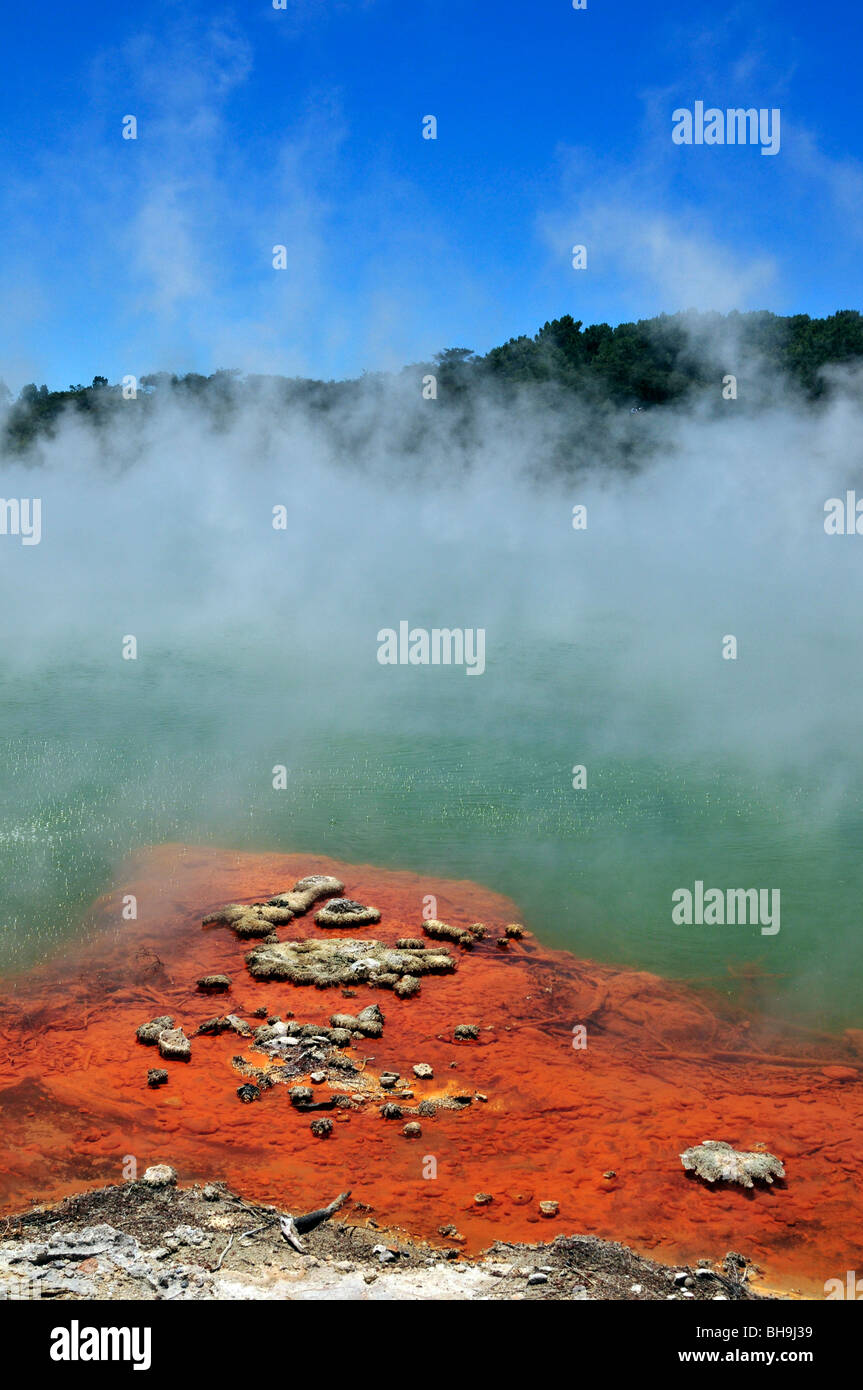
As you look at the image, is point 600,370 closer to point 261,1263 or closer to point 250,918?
point 250,918

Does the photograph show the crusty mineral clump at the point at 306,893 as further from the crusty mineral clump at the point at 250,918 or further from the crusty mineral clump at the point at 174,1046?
the crusty mineral clump at the point at 174,1046

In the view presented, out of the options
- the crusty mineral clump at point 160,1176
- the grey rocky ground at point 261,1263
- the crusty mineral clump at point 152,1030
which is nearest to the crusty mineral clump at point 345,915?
the crusty mineral clump at point 152,1030

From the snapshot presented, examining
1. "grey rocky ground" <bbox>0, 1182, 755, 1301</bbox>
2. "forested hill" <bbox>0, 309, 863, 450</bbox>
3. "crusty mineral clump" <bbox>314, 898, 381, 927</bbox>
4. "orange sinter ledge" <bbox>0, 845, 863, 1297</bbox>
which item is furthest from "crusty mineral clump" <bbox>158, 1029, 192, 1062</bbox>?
"forested hill" <bbox>0, 309, 863, 450</bbox>

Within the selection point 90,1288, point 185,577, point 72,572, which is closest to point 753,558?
point 185,577

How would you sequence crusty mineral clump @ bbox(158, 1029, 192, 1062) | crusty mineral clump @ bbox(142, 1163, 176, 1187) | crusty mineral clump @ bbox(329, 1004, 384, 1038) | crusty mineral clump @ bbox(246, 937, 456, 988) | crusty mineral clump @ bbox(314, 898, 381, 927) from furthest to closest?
crusty mineral clump @ bbox(314, 898, 381, 927), crusty mineral clump @ bbox(246, 937, 456, 988), crusty mineral clump @ bbox(329, 1004, 384, 1038), crusty mineral clump @ bbox(158, 1029, 192, 1062), crusty mineral clump @ bbox(142, 1163, 176, 1187)

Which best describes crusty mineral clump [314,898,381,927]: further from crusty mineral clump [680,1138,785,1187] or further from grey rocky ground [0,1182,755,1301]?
crusty mineral clump [680,1138,785,1187]
